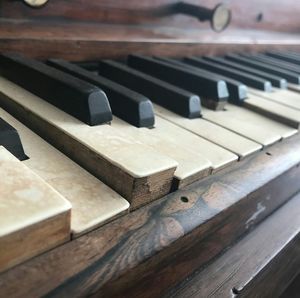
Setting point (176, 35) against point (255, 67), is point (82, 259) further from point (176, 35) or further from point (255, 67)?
point (255, 67)

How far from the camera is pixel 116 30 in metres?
1.05

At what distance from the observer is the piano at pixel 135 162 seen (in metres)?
0.39

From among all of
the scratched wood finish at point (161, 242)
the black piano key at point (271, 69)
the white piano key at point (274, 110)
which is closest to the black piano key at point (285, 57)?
the black piano key at point (271, 69)

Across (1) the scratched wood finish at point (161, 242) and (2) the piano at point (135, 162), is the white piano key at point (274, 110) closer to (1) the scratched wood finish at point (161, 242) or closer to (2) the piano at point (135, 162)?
(2) the piano at point (135, 162)

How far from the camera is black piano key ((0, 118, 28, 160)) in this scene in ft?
1.63

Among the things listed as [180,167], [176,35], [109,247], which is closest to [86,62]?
[176,35]

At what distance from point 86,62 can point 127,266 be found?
65 centimetres

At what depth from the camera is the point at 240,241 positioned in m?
0.72

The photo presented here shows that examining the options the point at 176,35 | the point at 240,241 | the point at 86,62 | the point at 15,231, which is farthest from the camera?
the point at 176,35

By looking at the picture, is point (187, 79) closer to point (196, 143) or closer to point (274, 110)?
point (274, 110)

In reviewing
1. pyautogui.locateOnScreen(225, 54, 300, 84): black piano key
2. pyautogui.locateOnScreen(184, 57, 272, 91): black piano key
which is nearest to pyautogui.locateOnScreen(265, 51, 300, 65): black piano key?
pyautogui.locateOnScreen(225, 54, 300, 84): black piano key

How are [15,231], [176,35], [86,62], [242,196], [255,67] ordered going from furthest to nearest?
[255,67] < [176,35] < [86,62] < [242,196] < [15,231]

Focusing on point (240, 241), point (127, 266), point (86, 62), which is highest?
point (86, 62)

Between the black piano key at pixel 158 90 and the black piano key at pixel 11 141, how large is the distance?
1.38 ft
